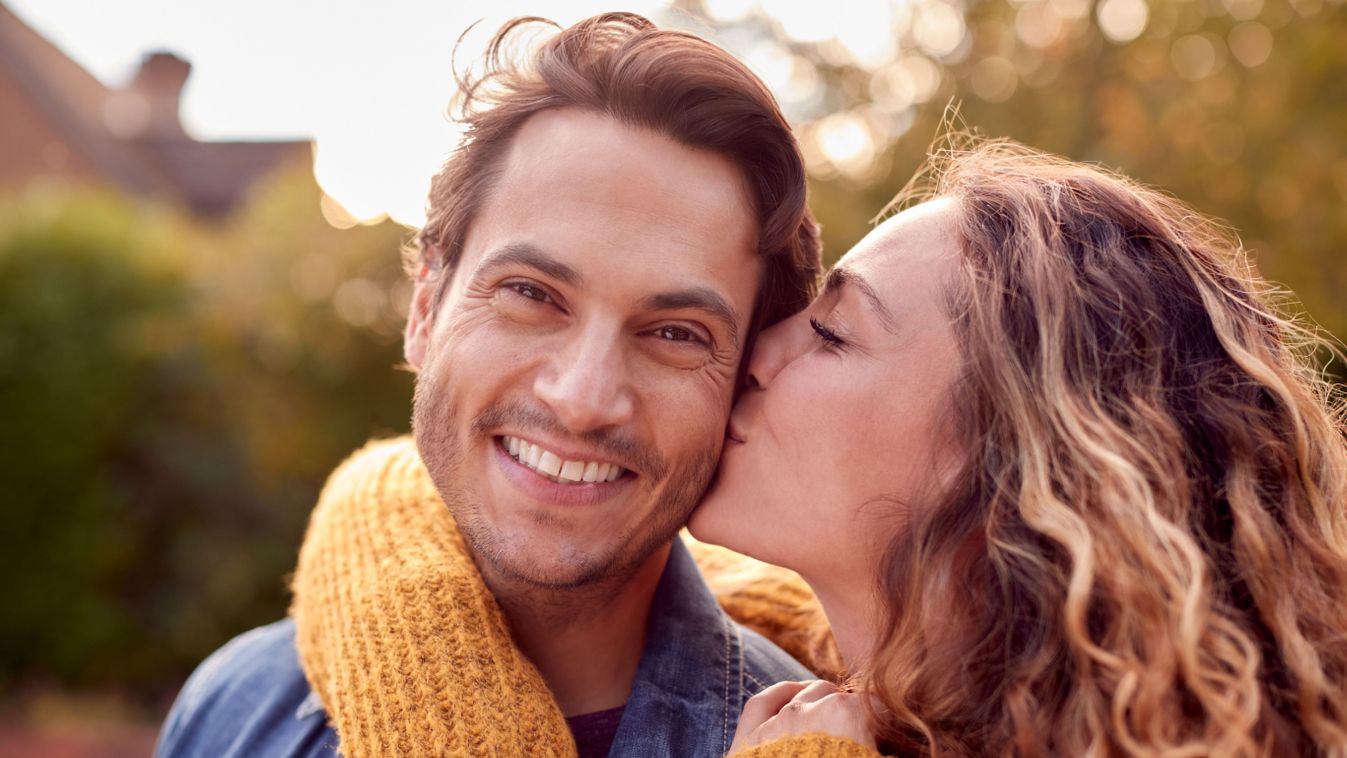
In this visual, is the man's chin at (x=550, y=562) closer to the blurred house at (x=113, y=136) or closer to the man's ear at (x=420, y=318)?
the man's ear at (x=420, y=318)

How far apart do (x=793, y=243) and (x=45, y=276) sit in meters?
7.67

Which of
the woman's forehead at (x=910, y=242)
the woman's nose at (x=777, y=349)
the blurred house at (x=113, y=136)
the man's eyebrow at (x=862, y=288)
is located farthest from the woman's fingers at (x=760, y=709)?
the blurred house at (x=113, y=136)

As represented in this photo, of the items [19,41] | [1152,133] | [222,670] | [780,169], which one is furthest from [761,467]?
[19,41]

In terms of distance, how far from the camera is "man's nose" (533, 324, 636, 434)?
220cm

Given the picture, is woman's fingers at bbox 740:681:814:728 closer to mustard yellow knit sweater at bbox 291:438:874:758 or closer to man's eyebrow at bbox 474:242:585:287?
mustard yellow knit sweater at bbox 291:438:874:758

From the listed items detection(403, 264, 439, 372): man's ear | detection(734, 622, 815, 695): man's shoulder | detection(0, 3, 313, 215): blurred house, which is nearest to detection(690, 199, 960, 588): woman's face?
detection(734, 622, 815, 695): man's shoulder

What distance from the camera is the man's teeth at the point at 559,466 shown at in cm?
227

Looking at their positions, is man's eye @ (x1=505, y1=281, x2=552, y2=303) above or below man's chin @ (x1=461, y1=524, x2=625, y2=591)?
above

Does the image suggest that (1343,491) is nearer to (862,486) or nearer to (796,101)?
(862,486)

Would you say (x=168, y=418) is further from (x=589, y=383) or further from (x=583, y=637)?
(x=589, y=383)

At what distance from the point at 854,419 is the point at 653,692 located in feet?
2.43

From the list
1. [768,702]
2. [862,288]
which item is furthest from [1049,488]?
[768,702]

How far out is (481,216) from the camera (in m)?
2.48

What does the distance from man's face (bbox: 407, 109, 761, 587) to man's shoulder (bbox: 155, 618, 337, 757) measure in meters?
0.61
